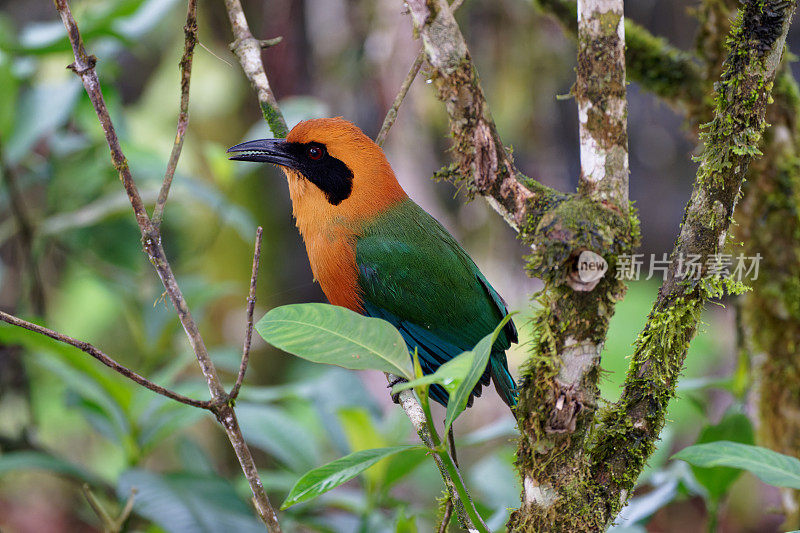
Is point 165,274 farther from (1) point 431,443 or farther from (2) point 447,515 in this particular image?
(2) point 447,515

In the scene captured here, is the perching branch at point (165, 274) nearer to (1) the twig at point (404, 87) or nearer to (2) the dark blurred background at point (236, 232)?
(2) the dark blurred background at point (236, 232)

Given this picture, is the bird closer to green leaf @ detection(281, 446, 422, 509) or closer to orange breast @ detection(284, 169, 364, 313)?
orange breast @ detection(284, 169, 364, 313)

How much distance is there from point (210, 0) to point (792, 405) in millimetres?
3852

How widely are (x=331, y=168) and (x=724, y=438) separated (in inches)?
52.0

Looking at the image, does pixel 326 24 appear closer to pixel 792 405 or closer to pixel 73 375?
pixel 73 375

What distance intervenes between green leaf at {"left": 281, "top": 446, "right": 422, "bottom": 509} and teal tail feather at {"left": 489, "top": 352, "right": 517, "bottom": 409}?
0.86m

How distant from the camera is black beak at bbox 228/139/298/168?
2.08m

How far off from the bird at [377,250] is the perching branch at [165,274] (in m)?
0.77

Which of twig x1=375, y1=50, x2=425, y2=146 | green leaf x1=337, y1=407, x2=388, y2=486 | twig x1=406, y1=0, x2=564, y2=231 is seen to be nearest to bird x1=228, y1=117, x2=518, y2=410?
twig x1=375, y1=50, x2=425, y2=146

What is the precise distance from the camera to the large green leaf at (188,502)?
6.90 feet

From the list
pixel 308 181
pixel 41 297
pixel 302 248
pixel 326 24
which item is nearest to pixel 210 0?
pixel 326 24

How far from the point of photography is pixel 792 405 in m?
2.40

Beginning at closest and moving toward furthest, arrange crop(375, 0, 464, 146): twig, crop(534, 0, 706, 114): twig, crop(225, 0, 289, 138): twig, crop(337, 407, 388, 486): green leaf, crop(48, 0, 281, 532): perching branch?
crop(48, 0, 281, 532): perching branch
crop(375, 0, 464, 146): twig
crop(225, 0, 289, 138): twig
crop(337, 407, 388, 486): green leaf
crop(534, 0, 706, 114): twig

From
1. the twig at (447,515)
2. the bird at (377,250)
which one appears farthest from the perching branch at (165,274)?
the bird at (377,250)
